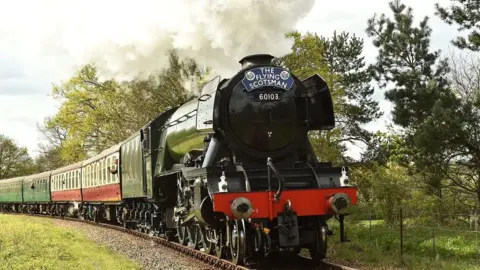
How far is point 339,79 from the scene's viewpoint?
24.8 m

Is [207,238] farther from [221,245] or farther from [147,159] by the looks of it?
[147,159]

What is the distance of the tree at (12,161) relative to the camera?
6169cm

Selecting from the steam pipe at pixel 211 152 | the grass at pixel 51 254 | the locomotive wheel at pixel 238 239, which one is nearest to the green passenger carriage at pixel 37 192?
the grass at pixel 51 254

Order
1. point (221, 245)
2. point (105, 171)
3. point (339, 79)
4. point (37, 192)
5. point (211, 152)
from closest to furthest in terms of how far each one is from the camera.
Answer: point (211, 152)
point (221, 245)
point (105, 171)
point (339, 79)
point (37, 192)

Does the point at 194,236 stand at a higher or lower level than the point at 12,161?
lower

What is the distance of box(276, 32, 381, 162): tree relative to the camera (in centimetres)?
2266

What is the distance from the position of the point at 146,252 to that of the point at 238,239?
410cm

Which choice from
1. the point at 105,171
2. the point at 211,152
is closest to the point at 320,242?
the point at 211,152

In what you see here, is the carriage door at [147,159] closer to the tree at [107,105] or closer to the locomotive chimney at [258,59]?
the locomotive chimney at [258,59]

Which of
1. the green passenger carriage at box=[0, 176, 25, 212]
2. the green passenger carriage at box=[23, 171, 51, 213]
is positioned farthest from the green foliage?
the green passenger carriage at box=[0, 176, 25, 212]

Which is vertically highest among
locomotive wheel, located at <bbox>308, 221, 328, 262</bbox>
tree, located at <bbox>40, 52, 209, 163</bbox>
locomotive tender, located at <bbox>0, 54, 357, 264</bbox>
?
tree, located at <bbox>40, 52, 209, 163</bbox>

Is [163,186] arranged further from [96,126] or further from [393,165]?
[96,126]

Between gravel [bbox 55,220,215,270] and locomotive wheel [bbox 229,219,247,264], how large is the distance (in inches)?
33.0

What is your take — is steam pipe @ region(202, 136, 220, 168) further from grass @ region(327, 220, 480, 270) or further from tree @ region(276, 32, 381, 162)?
tree @ region(276, 32, 381, 162)
